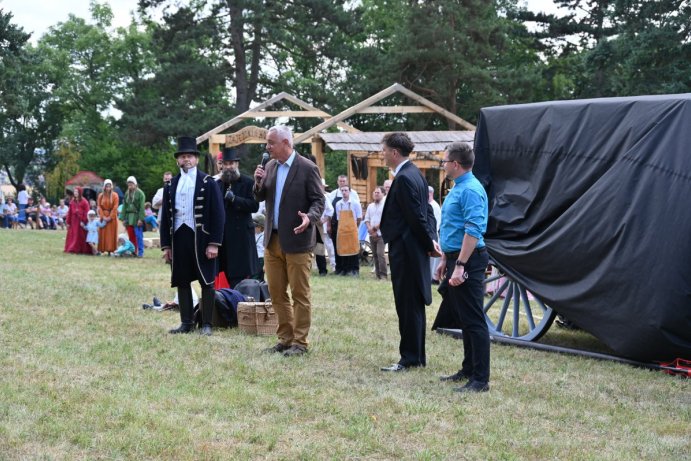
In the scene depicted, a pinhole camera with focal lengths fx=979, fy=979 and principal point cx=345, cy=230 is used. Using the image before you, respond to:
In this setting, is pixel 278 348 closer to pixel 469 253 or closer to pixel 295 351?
pixel 295 351

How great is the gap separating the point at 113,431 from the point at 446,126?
3414 centimetres

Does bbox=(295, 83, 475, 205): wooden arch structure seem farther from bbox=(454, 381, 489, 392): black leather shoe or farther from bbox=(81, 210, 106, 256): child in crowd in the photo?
bbox=(454, 381, 489, 392): black leather shoe

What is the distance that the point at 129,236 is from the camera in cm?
2064

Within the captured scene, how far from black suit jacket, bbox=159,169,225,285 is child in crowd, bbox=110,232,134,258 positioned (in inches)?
453

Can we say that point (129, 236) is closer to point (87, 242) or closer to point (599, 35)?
point (87, 242)


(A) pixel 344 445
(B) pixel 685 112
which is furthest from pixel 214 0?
(A) pixel 344 445

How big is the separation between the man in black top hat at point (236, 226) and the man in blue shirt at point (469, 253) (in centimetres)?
367

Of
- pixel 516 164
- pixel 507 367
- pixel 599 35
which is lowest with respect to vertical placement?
pixel 507 367

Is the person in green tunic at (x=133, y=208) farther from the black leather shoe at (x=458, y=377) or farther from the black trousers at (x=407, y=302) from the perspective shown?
the black leather shoe at (x=458, y=377)

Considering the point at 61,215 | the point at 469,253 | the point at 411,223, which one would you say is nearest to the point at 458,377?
the point at 469,253

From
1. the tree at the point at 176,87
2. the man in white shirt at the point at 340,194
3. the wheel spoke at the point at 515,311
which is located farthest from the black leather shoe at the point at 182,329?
the tree at the point at 176,87

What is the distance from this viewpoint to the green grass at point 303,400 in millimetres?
5340

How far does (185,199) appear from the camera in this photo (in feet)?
30.4

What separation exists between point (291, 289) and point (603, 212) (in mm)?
2734
